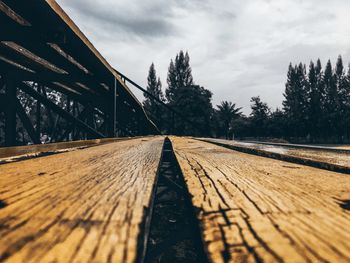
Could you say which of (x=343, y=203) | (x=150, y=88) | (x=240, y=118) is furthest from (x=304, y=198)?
(x=150, y=88)

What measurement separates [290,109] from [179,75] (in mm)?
22272

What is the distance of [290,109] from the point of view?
4994 cm

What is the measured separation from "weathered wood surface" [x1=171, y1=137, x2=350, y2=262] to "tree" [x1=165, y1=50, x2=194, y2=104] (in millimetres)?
50539

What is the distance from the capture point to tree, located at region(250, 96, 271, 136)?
4434cm

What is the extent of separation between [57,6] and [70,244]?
85.1 inches

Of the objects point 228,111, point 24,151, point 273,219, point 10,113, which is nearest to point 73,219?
point 273,219

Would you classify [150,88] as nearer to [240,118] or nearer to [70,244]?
[240,118]

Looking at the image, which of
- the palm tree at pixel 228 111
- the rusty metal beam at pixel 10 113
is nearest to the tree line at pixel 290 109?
the palm tree at pixel 228 111

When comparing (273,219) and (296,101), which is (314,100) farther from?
(273,219)

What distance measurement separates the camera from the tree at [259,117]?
145 ft

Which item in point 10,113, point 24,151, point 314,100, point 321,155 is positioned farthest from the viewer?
point 314,100

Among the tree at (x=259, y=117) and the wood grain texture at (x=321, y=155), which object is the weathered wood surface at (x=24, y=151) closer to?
the wood grain texture at (x=321, y=155)

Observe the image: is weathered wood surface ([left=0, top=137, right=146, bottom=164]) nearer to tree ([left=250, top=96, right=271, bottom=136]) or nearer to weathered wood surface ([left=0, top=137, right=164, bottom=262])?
Result: weathered wood surface ([left=0, top=137, right=164, bottom=262])

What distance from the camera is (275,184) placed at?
73 cm
